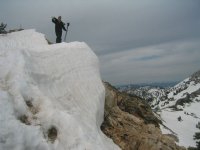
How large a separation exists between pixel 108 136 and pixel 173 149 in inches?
186

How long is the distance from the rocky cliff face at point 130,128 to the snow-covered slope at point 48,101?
1471 mm

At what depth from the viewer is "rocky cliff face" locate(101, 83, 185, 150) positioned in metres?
20.6

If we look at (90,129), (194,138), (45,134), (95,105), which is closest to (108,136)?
(95,105)

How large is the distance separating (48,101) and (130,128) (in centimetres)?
849

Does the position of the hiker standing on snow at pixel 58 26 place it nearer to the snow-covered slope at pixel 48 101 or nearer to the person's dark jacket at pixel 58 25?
the person's dark jacket at pixel 58 25

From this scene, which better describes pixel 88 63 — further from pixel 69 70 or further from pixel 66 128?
pixel 66 128

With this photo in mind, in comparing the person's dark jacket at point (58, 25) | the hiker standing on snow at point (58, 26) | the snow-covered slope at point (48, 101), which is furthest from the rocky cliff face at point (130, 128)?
the person's dark jacket at point (58, 25)

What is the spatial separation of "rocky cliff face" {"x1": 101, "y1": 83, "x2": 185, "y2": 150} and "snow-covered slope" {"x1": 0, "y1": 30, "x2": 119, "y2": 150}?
147 centimetres

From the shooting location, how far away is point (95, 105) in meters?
19.4

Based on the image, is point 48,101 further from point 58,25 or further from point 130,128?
point 58,25

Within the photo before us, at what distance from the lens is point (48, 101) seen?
15.2m

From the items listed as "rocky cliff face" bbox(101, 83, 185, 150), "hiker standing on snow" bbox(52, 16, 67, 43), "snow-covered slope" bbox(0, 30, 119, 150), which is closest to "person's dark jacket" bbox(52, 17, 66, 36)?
"hiker standing on snow" bbox(52, 16, 67, 43)

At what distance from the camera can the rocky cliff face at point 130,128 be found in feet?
67.5

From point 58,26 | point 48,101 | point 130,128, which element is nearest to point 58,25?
point 58,26
